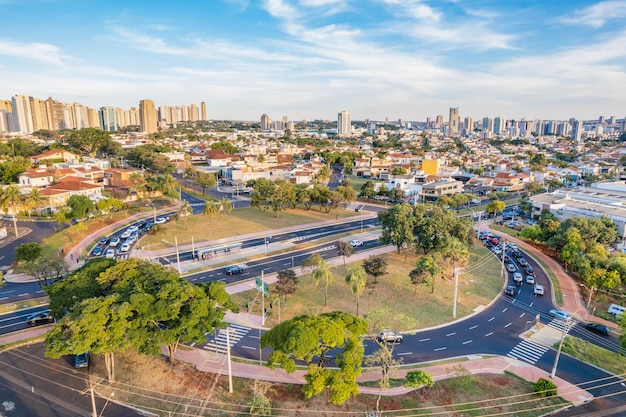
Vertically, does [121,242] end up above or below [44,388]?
above

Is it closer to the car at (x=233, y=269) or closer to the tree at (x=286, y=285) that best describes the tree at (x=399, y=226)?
the tree at (x=286, y=285)

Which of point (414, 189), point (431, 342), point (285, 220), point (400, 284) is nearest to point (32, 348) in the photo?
point (431, 342)

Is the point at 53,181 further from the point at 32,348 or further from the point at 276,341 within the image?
the point at 276,341

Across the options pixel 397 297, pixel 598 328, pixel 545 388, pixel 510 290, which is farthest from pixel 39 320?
pixel 598 328

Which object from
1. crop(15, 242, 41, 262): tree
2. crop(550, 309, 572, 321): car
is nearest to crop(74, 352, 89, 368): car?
crop(15, 242, 41, 262): tree

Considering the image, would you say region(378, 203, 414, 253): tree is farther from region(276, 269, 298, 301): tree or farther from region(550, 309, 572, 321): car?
region(276, 269, 298, 301): tree

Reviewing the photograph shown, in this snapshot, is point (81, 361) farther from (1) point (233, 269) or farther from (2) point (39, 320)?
(1) point (233, 269)
